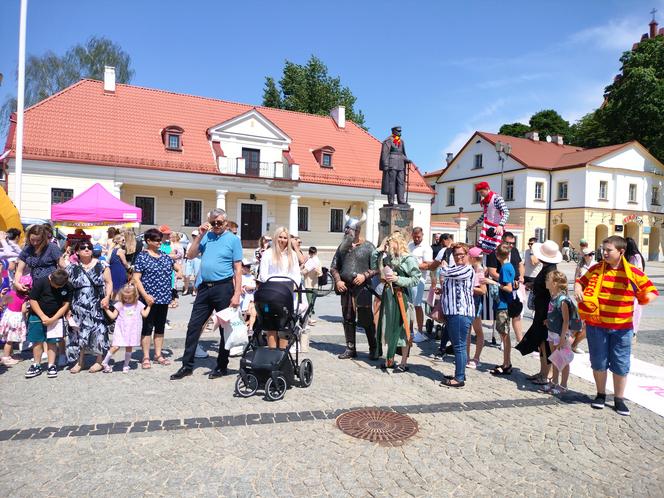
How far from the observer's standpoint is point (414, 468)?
359 cm

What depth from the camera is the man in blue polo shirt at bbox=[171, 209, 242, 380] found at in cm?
571

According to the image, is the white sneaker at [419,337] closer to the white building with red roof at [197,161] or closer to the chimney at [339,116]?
the white building with red roof at [197,161]

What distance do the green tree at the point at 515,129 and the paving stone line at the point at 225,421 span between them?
5543cm

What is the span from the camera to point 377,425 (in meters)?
4.35

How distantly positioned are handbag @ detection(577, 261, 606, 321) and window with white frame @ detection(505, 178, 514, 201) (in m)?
38.7

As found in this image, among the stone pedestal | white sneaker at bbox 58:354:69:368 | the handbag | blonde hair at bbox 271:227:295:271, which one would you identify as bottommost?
white sneaker at bbox 58:354:69:368

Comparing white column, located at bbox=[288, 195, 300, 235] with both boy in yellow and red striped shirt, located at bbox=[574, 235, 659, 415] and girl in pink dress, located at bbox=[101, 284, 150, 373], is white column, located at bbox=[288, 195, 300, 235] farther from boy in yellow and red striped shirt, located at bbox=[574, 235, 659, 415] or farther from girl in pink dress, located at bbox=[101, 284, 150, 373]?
boy in yellow and red striped shirt, located at bbox=[574, 235, 659, 415]

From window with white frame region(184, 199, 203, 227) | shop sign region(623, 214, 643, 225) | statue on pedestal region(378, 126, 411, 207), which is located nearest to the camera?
statue on pedestal region(378, 126, 411, 207)

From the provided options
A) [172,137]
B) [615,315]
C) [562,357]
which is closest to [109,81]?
[172,137]

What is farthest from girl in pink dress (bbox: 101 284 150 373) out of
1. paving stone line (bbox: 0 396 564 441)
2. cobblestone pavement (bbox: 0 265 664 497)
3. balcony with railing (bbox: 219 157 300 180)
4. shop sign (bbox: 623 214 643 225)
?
shop sign (bbox: 623 214 643 225)

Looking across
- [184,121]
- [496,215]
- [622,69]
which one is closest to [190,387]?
[496,215]

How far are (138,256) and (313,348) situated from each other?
2.91 meters

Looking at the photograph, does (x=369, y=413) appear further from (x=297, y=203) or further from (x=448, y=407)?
(x=297, y=203)

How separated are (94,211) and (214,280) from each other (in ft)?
30.2
